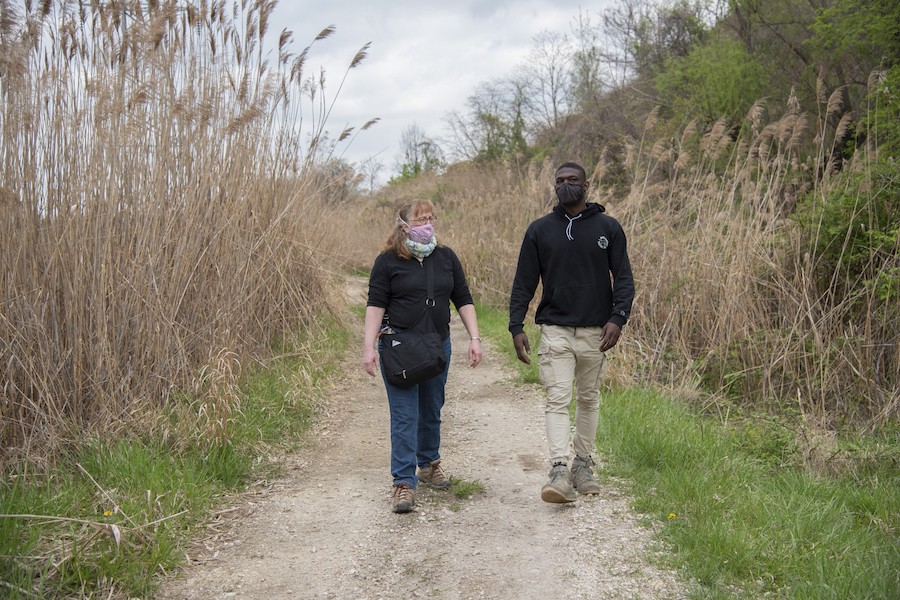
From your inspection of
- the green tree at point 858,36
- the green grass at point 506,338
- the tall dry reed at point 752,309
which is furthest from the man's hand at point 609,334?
the green tree at point 858,36

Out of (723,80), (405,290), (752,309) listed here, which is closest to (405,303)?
(405,290)

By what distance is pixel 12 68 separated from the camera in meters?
3.49

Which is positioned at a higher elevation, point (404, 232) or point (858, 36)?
point (858, 36)

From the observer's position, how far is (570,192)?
3514 millimetres

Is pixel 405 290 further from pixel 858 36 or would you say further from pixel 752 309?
pixel 858 36

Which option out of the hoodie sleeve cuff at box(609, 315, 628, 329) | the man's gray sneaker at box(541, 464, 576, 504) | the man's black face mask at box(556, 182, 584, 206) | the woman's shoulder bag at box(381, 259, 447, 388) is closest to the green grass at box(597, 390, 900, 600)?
the man's gray sneaker at box(541, 464, 576, 504)

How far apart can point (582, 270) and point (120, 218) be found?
2.88m

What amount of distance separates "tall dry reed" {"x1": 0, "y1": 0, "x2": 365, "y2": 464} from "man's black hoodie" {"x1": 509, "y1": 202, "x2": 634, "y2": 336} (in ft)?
7.06

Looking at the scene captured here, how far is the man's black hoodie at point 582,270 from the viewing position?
3.52 m

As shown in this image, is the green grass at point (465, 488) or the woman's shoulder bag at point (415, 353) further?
the green grass at point (465, 488)

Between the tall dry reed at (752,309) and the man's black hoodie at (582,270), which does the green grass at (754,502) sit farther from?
the man's black hoodie at (582,270)

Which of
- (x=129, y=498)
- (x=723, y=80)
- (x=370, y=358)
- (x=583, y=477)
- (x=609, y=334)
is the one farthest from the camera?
(x=723, y=80)

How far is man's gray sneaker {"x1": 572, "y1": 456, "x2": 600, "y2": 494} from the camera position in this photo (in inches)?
144

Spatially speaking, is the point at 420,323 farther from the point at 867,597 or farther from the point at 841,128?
the point at 841,128
